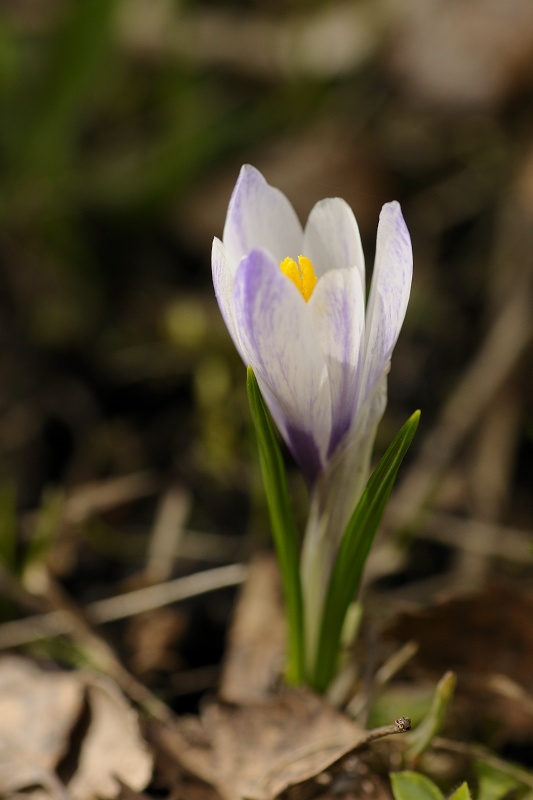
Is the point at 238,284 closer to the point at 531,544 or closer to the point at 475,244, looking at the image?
the point at 531,544

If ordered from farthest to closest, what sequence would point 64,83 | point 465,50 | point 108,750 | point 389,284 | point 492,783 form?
point 465,50 < point 64,83 < point 108,750 < point 492,783 < point 389,284

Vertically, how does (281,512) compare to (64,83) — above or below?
below

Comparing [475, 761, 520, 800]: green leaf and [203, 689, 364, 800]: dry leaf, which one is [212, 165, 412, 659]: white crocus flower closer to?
[203, 689, 364, 800]: dry leaf

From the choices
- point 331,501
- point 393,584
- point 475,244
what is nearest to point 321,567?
point 331,501

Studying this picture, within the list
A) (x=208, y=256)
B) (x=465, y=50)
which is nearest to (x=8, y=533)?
(x=208, y=256)

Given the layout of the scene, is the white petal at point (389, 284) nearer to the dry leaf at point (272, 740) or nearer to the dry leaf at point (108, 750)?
the dry leaf at point (272, 740)

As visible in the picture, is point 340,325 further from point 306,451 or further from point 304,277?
point 306,451

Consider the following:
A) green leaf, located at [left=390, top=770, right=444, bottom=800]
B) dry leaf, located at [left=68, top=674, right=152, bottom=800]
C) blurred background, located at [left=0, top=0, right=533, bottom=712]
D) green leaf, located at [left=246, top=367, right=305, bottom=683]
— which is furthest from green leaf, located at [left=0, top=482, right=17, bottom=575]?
green leaf, located at [left=390, top=770, right=444, bottom=800]
